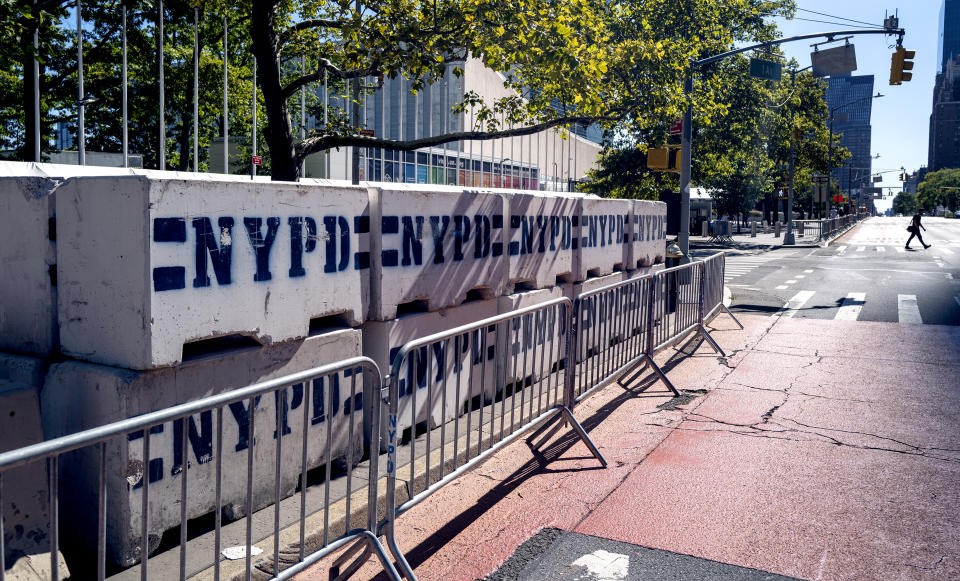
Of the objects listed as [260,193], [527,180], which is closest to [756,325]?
[260,193]

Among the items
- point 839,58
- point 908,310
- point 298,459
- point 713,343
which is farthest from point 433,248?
point 839,58

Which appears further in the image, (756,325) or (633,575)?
(756,325)

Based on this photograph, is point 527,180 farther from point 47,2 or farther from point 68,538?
point 68,538

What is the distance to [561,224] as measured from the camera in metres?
8.70

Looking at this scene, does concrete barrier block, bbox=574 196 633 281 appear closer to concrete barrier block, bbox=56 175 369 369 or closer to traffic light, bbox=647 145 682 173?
traffic light, bbox=647 145 682 173

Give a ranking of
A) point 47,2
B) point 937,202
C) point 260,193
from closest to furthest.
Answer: point 260,193, point 47,2, point 937,202

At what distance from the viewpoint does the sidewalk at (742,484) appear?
4168 mm

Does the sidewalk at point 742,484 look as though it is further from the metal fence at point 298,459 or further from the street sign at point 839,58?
the street sign at point 839,58

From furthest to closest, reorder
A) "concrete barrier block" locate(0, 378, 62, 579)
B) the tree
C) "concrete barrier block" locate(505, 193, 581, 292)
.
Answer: the tree
"concrete barrier block" locate(505, 193, 581, 292)
"concrete barrier block" locate(0, 378, 62, 579)

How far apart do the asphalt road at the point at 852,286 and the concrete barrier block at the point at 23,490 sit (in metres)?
13.1

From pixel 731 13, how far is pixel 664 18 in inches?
158

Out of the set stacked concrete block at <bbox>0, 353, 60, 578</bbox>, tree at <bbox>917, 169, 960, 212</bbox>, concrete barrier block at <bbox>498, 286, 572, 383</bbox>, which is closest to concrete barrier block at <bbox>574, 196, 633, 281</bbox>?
concrete barrier block at <bbox>498, 286, 572, 383</bbox>

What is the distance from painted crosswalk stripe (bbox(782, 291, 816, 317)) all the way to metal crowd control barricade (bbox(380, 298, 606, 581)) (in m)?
9.27

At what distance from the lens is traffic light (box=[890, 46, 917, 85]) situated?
2100 centimetres
